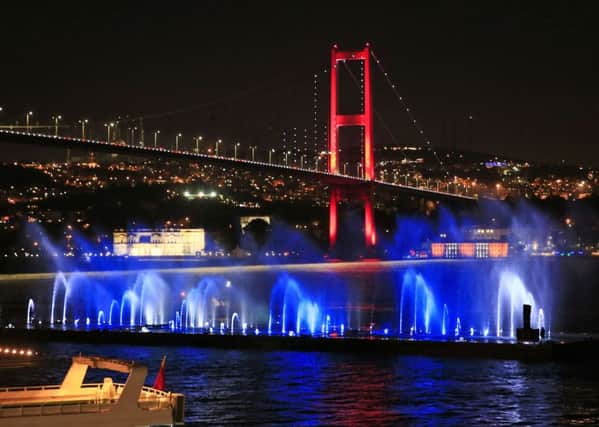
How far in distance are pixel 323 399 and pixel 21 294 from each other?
32.9 metres

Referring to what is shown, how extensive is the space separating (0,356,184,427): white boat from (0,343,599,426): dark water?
5.29 meters

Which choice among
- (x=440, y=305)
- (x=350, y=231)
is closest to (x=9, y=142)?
(x=440, y=305)

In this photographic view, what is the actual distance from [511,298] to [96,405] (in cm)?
3679

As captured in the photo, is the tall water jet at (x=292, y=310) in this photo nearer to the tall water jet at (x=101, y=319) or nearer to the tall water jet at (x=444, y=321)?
the tall water jet at (x=444, y=321)

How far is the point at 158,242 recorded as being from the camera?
4604 inches

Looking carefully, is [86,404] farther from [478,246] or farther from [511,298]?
[478,246]

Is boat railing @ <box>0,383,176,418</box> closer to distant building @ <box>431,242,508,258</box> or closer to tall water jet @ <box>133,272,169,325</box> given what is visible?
tall water jet @ <box>133,272,169,325</box>

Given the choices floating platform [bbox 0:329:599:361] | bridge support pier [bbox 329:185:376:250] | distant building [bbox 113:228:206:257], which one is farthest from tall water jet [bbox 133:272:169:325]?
distant building [bbox 113:228:206:257]

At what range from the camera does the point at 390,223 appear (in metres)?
122

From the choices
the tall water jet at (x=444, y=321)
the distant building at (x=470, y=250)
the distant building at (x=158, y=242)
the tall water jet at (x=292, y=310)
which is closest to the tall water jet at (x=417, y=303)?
the tall water jet at (x=444, y=321)

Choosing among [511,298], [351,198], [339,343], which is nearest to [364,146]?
[351,198]

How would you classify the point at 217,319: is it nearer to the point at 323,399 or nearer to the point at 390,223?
the point at 323,399

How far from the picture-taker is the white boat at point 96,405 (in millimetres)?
11562

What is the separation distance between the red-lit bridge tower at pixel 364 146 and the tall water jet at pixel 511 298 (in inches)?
313
